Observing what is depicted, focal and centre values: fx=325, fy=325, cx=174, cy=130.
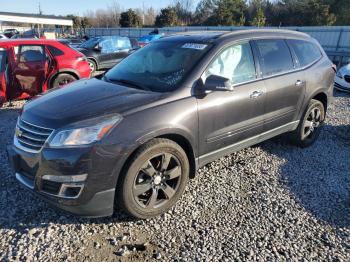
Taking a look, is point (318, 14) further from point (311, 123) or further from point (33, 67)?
point (33, 67)

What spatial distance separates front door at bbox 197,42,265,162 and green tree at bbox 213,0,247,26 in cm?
4185

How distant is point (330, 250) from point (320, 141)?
308 centimetres

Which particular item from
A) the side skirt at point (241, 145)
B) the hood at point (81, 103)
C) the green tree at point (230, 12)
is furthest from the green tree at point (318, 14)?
the hood at point (81, 103)

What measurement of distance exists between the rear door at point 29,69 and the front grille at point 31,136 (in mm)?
4232

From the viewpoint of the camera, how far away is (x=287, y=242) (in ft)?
9.94

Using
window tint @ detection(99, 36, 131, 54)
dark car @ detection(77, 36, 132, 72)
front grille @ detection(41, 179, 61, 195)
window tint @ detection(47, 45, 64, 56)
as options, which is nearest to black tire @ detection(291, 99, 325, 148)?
front grille @ detection(41, 179, 61, 195)

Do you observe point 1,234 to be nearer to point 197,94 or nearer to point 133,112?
point 133,112

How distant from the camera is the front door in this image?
11.7ft

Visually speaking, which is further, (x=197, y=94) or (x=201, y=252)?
(x=197, y=94)

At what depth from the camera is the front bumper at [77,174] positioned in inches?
111

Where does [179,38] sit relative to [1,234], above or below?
above

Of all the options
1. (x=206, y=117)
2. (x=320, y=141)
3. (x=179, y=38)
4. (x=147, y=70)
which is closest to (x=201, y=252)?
(x=206, y=117)

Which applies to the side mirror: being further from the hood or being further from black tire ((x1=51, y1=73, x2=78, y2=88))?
black tire ((x1=51, y1=73, x2=78, y2=88))

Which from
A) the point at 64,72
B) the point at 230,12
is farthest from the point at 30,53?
the point at 230,12
